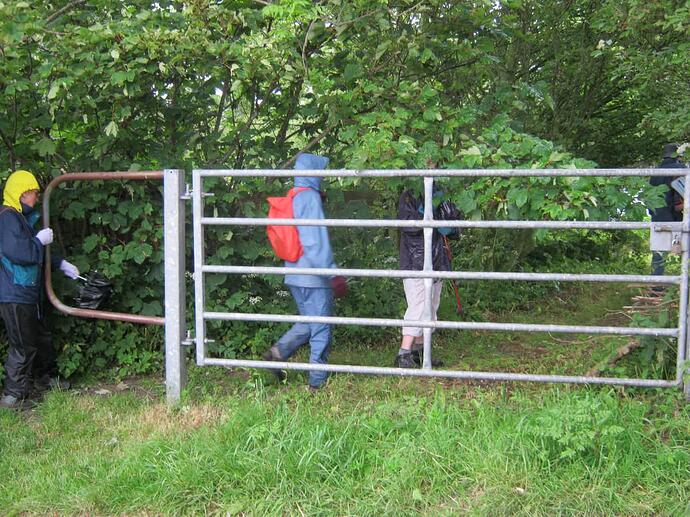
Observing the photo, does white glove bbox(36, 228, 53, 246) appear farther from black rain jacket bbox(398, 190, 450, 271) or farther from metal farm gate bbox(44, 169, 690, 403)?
black rain jacket bbox(398, 190, 450, 271)

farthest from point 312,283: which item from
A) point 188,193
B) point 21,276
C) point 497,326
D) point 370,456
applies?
point 21,276

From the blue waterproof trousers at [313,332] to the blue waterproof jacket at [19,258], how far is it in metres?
1.92

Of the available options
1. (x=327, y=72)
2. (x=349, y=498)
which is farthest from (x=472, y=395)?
(x=327, y=72)

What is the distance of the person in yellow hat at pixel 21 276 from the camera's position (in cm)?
491

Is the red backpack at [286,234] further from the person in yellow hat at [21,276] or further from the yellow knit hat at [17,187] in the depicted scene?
the yellow knit hat at [17,187]

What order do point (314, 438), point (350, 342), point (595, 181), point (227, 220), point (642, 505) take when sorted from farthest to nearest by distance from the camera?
point (350, 342)
point (227, 220)
point (595, 181)
point (314, 438)
point (642, 505)

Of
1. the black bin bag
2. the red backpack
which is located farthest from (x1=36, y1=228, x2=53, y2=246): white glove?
the red backpack

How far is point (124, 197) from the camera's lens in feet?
18.4

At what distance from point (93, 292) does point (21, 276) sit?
1.69 feet

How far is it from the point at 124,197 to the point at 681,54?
4.35 metres

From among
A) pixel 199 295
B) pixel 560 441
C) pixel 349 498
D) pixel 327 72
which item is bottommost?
pixel 349 498

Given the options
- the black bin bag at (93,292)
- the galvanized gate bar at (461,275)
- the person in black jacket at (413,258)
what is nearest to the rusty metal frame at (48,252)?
the black bin bag at (93,292)

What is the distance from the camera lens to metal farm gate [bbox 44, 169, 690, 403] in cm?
393

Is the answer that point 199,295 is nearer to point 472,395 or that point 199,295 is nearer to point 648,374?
point 472,395
